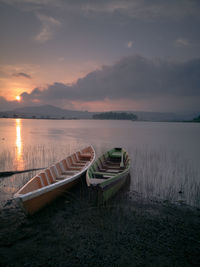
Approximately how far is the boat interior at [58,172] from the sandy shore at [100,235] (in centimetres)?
95

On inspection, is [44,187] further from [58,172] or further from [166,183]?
[166,183]

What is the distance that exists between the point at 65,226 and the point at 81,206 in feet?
4.71

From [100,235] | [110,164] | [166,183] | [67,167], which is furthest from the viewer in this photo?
[110,164]

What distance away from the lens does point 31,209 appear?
20.0 feet

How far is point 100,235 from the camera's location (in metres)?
5.58

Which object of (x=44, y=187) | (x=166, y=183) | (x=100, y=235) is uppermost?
(x=44, y=187)

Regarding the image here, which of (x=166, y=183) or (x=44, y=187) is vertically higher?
(x=44, y=187)

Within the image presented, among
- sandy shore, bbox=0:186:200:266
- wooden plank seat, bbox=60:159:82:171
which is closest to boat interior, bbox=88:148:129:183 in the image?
wooden plank seat, bbox=60:159:82:171

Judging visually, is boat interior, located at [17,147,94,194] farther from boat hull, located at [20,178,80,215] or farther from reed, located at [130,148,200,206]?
reed, located at [130,148,200,206]

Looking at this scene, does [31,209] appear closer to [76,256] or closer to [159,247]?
[76,256]

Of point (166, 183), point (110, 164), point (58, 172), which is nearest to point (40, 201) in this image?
point (58, 172)

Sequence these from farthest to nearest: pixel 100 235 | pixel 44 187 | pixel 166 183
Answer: pixel 166 183
pixel 44 187
pixel 100 235

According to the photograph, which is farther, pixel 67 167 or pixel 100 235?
pixel 67 167

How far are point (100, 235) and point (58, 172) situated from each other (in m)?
4.25
